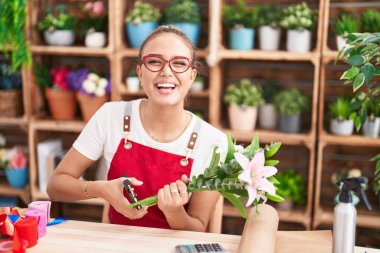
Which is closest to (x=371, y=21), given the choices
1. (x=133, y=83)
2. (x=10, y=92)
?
(x=133, y=83)

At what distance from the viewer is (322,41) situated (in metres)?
2.68

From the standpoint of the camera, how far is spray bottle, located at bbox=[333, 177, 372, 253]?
1.15 m

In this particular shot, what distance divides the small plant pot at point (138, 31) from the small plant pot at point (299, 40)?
2.70 ft

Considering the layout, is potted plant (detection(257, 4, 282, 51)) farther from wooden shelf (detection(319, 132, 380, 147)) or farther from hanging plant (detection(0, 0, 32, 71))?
hanging plant (detection(0, 0, 32, 71))

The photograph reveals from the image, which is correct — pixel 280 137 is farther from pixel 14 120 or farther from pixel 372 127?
pixel 14 120

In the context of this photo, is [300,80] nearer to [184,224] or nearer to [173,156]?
[173,156]

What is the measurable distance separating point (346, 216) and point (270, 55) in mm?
1711

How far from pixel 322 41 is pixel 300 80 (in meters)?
0.43


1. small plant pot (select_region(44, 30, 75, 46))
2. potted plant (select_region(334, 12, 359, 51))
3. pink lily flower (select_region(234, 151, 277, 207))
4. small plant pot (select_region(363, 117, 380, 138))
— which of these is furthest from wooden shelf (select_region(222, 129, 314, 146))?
pink lily flower (select_region(234, 151, 277, 207))

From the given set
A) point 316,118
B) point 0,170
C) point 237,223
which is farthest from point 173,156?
point 0,170

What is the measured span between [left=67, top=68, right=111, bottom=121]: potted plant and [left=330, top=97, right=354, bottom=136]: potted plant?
1361mm

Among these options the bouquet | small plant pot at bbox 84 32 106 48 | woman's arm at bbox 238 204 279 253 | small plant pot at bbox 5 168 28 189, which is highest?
small plant pot at bbox 84 32 106 48

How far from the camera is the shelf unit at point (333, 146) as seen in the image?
2709mm

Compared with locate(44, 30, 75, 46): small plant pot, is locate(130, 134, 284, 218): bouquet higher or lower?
lower
